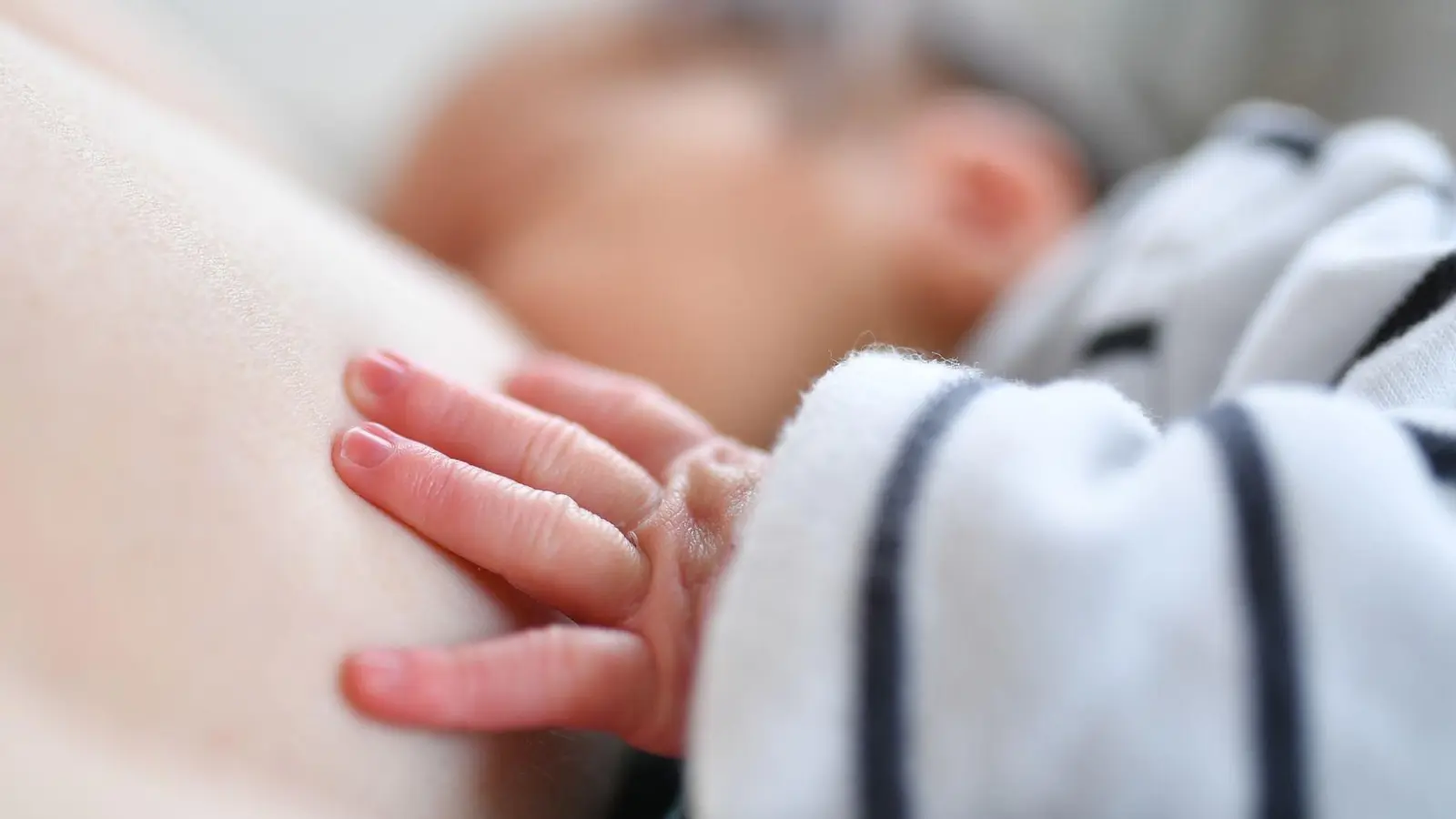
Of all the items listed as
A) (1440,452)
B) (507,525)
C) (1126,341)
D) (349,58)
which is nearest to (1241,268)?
(1126,341)

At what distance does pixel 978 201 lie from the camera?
74 centimetres

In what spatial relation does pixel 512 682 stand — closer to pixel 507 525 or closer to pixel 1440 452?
pixel 507 525

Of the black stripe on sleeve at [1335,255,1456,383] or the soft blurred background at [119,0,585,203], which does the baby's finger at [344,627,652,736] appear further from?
the soft blurred background at [119,0,585,203]

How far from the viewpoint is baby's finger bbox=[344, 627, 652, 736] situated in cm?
26

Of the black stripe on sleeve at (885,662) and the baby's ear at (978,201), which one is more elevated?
the baby's ear at (978,201)

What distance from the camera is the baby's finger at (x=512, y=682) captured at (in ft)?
0.87

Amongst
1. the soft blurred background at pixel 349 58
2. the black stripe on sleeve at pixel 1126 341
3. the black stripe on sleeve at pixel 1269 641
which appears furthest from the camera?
the soft blurred background at pixel 349 58

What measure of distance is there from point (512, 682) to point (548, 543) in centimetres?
4

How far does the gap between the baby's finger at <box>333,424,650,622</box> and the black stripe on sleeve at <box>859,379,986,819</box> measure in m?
0.08

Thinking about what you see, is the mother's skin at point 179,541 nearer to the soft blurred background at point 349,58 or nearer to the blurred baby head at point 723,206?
A: the blurred baby head at point 723,206

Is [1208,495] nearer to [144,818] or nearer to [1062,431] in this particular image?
[1062,431]

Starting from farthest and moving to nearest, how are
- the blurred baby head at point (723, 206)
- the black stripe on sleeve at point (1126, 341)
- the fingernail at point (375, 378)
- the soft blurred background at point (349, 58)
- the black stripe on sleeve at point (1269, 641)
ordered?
the soft blurred background at point (349, 58) < the blurred baby head at point (723, 206) < the black stripe on sleeve at point (1126, 341) < the fingernail at point (375, 378) < the black stripe on sleeve at point (1269, 641)

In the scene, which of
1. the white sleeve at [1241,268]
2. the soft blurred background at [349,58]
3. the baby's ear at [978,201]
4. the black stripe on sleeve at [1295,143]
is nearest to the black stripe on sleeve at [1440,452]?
the white sleeve at [1241,268]

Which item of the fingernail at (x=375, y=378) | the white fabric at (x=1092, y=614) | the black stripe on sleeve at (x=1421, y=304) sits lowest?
the white fabric at (x=1092, y=614)
